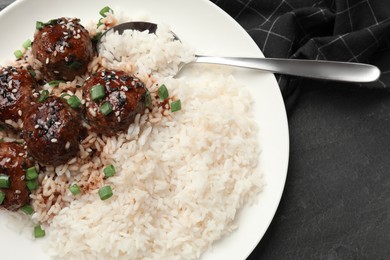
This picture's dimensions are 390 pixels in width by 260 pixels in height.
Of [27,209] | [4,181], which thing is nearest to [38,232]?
[27,209]

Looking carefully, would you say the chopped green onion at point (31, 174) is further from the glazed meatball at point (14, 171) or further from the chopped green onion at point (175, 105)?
the chopped green onion at point (175, 105)

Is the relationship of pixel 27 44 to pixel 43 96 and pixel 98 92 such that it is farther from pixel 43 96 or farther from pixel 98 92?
pixel 98 92

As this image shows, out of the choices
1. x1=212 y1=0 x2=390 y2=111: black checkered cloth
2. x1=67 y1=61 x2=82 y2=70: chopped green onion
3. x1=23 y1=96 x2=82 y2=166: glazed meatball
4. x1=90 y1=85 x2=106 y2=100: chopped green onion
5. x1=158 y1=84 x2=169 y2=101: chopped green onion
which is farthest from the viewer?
x1=212 y1=0 x2=390 y2=111: black checkered cloth

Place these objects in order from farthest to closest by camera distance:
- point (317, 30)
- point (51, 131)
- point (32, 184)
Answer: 1. point (317, 30)
2. point (32, 184)
3. point (51, 131)

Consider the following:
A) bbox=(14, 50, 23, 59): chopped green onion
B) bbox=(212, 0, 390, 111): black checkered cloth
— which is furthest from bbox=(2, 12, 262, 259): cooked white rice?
bbox=(212, 0, 390, 111): black checkered cloth

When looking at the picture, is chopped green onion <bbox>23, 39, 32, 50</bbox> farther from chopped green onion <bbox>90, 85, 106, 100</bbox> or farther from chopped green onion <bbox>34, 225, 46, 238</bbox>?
chopped green onion <bbox>34, 225, 46, 238</bbox>

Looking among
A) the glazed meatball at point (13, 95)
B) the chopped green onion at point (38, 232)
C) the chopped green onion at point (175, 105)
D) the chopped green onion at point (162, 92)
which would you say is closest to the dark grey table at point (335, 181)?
the chopped green onion at point (175, 105)
